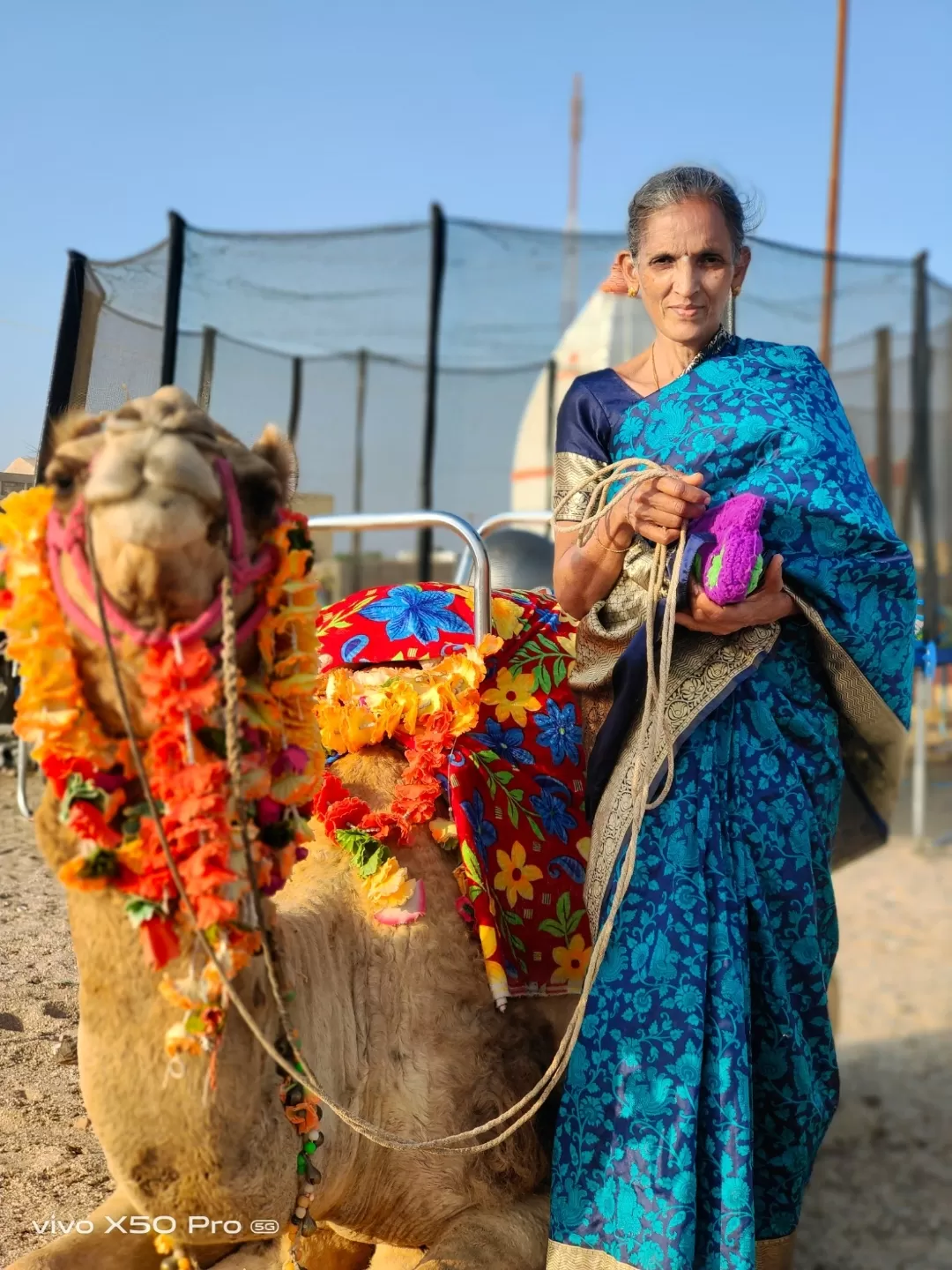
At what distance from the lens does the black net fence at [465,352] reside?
9.77 metres

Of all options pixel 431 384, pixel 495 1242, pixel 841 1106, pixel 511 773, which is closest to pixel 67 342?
pixel 511 773

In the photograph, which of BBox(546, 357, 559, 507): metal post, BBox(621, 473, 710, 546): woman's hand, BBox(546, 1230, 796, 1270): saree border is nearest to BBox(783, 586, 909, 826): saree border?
BBox(621, 473, 710, 546): woman's hand

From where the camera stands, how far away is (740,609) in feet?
7.29

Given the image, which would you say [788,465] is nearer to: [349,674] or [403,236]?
[349,674]

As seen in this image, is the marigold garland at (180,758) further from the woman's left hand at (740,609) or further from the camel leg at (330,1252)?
the camel leg at (330,1252)

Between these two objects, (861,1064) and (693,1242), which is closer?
(693,1242)

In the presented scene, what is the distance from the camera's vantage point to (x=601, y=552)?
2.32 m

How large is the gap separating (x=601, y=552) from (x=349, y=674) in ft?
2.21

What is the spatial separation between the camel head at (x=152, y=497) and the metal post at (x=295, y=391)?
863 centimetres

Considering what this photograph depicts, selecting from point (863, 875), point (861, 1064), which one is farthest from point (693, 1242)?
point (863, 875)

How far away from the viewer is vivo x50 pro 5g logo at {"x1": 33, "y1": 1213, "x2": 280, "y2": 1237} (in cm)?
183

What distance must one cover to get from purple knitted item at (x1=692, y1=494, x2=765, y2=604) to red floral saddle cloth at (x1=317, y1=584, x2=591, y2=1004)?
0.64m

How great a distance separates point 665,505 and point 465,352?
8649 millimetres

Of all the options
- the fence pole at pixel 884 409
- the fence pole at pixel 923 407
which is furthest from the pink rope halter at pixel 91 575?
the fence pole at pixel 923 407
